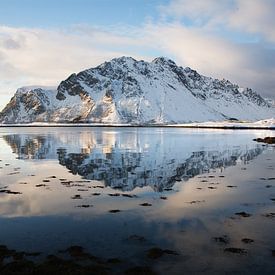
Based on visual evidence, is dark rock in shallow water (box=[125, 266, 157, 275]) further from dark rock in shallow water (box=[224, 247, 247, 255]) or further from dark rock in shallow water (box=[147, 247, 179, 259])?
dark rock in shallow water (box=[224, 247, 247, 255])

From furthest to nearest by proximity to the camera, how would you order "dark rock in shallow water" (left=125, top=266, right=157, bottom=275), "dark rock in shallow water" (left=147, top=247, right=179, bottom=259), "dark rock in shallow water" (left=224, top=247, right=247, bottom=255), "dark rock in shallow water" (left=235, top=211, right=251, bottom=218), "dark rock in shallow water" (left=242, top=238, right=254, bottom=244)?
"dark rock in shallow water" (left=235, top=211, right=251, bottom=218) < "dark rock in shallow water" (left=242, top=238, right=254, bottom=244) < "dark rock in shallow water" (left=224, top=247, right=247, bottom=255) < "dark rock in shallow water" (left=147, top=247, right=179, bottom=259) < "dark rock in shallow water" (left=125, top=266, right=157, bottom=275)

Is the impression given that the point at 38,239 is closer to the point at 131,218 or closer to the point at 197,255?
the point at 131,218

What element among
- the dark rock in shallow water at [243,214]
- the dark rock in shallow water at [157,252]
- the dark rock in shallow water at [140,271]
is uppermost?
the dark rock in shallow water at [243,214]

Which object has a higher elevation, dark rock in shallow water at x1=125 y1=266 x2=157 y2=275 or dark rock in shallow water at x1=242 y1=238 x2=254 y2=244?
dark rock in shallow water at x1=242 y1=238 x2=254 y2=244

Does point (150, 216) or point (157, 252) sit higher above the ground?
point (150, 216)

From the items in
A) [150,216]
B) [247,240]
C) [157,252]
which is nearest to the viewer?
[157,252]

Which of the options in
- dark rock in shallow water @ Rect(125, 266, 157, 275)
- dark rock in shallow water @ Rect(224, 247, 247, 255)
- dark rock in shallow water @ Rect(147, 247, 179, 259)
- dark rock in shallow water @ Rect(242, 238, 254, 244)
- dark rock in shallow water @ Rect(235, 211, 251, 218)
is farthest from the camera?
dark rock in shallow water @ Rect(235, 211, 251, 218)

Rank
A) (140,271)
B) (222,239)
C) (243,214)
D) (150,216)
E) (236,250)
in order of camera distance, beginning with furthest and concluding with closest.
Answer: (243,214) < (150,216) < (222,239) < (236,250) < (140,271)

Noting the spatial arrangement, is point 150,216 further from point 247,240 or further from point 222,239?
point 247,240

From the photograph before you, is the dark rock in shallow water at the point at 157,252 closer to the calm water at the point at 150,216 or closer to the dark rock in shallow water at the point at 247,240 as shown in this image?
the calm water at the point at 150,216

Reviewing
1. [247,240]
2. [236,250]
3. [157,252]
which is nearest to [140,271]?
[157,252]

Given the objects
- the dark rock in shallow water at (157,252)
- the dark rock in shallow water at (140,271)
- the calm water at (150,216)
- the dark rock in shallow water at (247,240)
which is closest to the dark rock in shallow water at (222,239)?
the calm water at (150,216)

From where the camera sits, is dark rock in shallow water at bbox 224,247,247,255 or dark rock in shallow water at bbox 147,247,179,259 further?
dark rock in shallow water at bbox 224,247,247,255

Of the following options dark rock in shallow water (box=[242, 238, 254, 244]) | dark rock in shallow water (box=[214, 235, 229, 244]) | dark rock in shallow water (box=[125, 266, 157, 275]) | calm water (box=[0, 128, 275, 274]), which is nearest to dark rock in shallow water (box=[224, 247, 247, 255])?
calm water (box=[0, 128, 275, 274])
